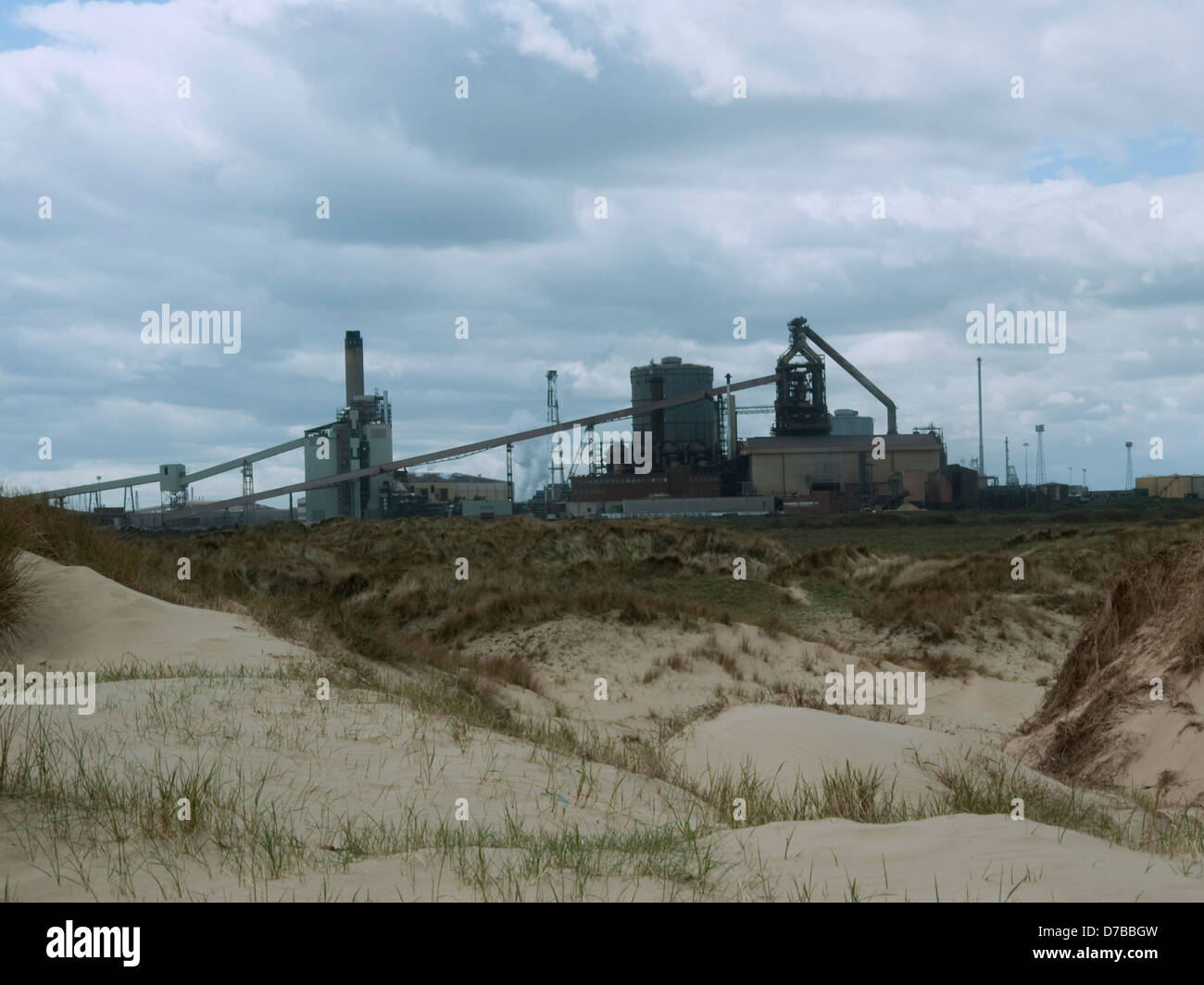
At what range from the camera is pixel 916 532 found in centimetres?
5534

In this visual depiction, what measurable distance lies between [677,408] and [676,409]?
110mm

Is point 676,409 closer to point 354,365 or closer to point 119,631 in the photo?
point 354,365

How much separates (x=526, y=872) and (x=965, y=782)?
4.06 metres

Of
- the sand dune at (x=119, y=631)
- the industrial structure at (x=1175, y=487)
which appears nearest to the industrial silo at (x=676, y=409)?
the industrial structure at (x=1175, y=487)

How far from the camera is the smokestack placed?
80875 mm

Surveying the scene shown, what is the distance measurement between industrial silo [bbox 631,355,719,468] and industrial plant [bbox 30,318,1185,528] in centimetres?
10

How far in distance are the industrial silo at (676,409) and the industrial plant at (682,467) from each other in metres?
0.10

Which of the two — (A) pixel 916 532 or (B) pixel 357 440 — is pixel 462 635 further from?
(B) pixel 357 440

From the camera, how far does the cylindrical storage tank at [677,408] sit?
8631cm

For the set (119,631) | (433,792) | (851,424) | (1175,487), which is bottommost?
(433,792)

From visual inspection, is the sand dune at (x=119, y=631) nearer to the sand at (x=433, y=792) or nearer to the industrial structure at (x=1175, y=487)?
the sand at (x=433, y=792)

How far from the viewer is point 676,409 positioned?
285 ft

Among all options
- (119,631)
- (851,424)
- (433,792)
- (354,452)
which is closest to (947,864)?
(433,792)

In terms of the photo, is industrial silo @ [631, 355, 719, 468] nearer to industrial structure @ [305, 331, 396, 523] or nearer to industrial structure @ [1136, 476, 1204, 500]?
industrial structure @ [305, 331, 396, 523]
